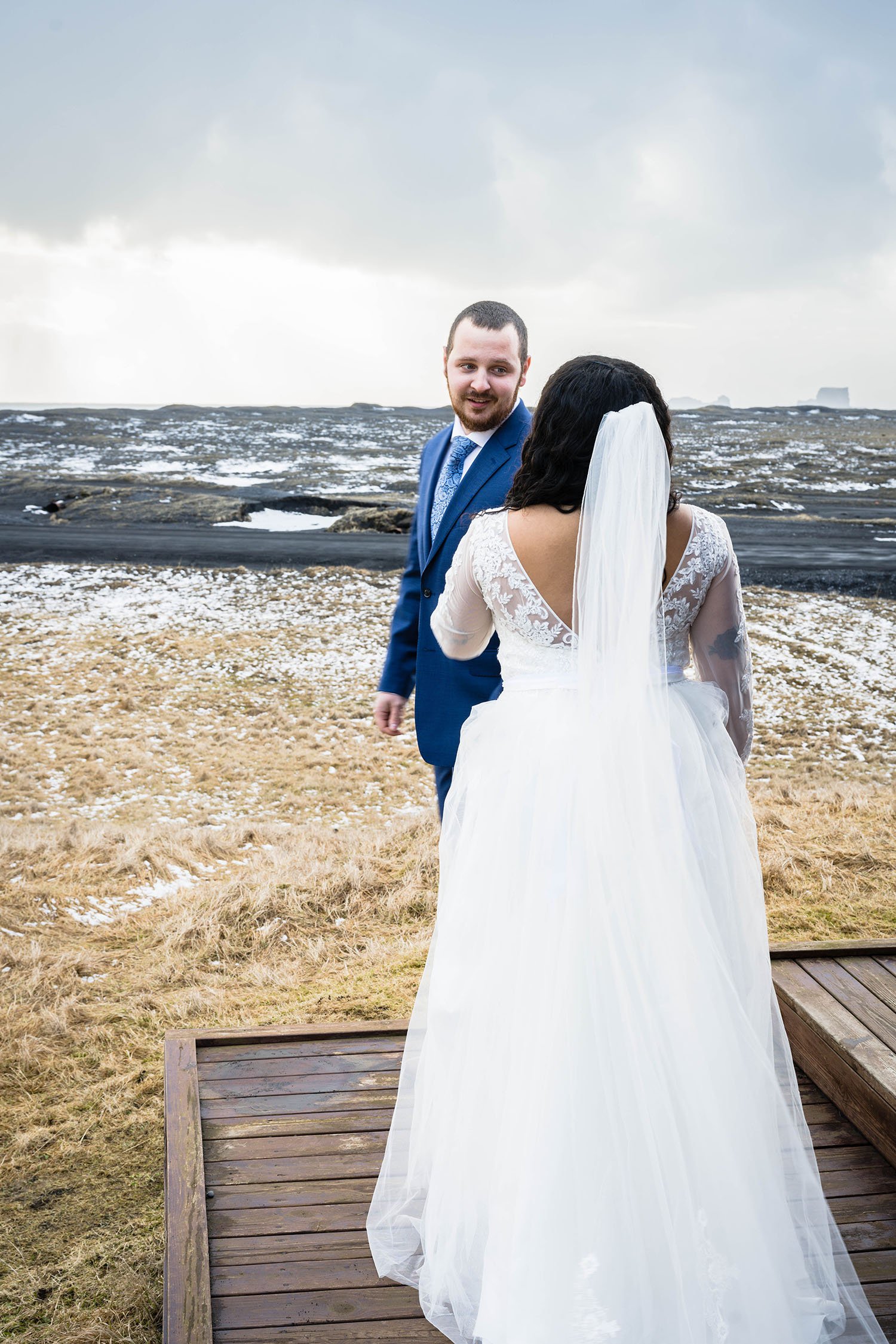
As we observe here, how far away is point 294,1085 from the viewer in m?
2.57

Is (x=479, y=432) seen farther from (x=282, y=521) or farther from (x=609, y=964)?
(x=282, y=521)

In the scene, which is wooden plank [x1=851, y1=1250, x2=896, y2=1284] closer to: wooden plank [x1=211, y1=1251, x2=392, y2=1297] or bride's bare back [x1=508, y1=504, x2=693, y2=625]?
wooden plank [x1=211, y1=1251, x2=392, y2=1297]

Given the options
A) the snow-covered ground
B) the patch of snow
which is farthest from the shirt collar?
the patch of snow

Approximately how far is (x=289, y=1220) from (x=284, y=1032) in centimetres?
75

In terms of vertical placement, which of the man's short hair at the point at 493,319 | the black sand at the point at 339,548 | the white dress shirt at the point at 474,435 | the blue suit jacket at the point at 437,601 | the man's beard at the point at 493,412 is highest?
the man's short hair at the point at 493,319

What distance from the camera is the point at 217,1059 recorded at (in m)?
2.68

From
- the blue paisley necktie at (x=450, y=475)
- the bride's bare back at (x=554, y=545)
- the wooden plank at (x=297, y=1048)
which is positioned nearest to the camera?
the bride's bare back at (x=554, y=545)

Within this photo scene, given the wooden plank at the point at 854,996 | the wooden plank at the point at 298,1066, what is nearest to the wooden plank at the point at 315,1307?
the wooden plank at the point at 298,1066

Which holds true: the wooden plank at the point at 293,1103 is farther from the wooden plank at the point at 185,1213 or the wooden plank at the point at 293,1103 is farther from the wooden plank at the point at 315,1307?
the wooden plank at the point at 315,1307

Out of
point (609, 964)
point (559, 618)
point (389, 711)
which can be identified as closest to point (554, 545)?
point (559, 618)

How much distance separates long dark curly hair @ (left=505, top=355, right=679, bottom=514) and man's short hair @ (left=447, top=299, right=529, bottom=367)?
0.85 meters

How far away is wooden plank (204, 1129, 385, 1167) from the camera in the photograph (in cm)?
227

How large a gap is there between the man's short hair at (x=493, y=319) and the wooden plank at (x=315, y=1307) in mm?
2068

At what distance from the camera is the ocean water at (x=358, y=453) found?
84.0ft
